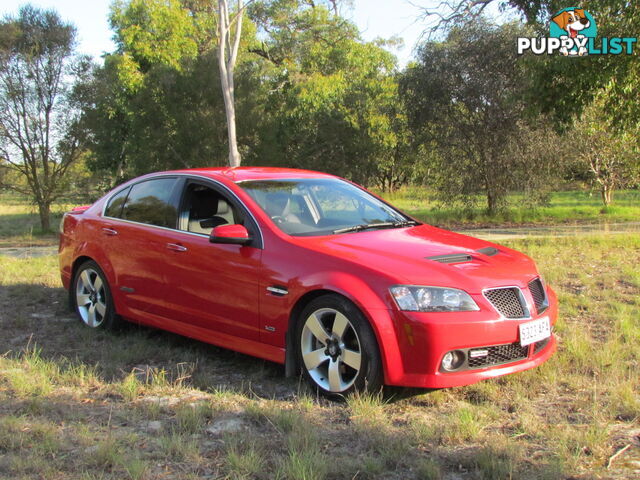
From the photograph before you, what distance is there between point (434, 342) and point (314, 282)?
88 cm

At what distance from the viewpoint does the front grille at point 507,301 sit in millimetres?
4039

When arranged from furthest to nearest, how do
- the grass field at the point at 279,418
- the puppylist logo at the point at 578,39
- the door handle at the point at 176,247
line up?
the puppylist logo at the point at 578,39, the door handle at the point at 176,247, the grass field at the point at 279,418

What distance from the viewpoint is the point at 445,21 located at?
47.0 feet

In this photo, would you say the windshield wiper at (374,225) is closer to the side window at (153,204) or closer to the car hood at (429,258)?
the car hood at (429,258)

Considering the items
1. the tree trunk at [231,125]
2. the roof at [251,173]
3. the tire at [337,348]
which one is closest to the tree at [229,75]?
the tree trunk at [231,125]

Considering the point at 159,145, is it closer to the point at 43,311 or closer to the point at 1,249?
the point at 1,249

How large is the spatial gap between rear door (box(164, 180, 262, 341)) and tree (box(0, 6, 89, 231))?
1406 centimetres

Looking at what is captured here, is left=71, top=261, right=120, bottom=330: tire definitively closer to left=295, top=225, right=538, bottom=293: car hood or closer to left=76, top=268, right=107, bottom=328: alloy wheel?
left=76, top=268, right=107, bottom=328: alloy wheel

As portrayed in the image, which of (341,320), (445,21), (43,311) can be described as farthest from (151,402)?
(445,21)

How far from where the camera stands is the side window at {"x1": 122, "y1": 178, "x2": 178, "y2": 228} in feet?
17.9

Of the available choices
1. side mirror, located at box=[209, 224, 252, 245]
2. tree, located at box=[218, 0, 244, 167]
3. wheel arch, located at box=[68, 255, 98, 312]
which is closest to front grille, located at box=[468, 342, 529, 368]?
side mirror, located at box=[209, 224, 252, 245]

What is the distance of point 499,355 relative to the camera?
13.3 ft

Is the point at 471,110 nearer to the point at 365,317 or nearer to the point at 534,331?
the point at 534,331

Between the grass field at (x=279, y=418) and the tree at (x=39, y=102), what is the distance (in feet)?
43.6
